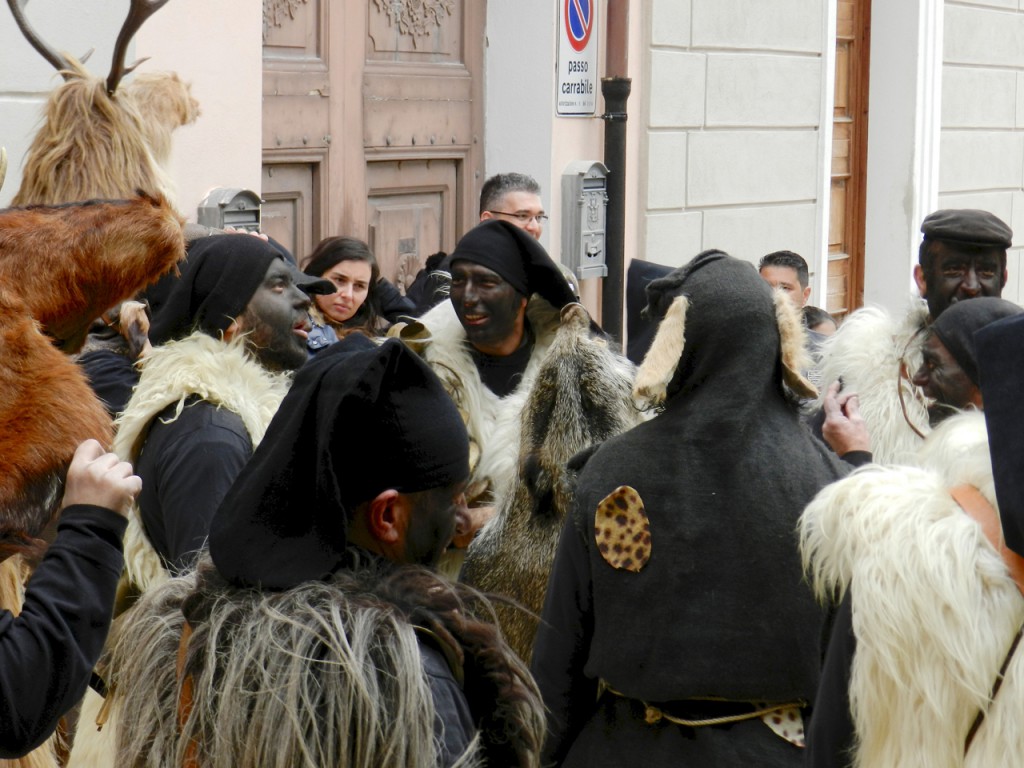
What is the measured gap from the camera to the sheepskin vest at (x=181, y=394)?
3.26 metres

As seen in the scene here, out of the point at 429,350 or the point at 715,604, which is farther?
the point at 429,350

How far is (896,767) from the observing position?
1.99 metres

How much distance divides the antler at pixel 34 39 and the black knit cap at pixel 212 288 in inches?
46.6

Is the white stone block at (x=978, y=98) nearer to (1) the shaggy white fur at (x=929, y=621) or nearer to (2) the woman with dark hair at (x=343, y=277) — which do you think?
(2) the woman with dark hair at (x=343, y=277)

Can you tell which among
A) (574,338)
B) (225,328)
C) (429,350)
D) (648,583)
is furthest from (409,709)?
(429,350)

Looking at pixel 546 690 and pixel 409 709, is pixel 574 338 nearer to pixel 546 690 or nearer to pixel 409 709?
pixel 546 690

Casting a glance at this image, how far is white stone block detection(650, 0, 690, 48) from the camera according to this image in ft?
26.9

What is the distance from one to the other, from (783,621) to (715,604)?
131mm

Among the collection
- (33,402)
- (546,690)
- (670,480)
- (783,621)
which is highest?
(33,402)

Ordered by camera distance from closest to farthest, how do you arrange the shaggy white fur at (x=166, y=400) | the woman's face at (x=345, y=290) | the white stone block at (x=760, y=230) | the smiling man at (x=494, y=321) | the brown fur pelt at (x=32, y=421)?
1. the brown fur pelt at (x=32, y=421)
2. the shaggy white fur at (x=166, y=400)
3. the smiling man at (x=494, y=321)
4. the woman's face at (x=345, y=290)
5. the white stone block at (x=760, y=230)

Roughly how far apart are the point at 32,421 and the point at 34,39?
2.48 metres

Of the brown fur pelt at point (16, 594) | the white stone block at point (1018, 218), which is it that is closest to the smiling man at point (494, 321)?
the brown fur pelt at point (16, 594)

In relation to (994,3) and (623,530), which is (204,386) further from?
(994,3)

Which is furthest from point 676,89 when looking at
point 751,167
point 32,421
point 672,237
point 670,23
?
point 32,421
